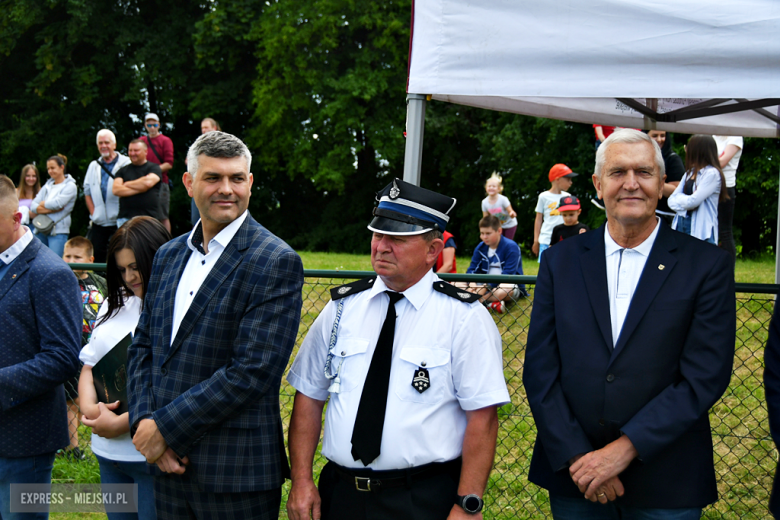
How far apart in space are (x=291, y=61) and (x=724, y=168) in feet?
61.4

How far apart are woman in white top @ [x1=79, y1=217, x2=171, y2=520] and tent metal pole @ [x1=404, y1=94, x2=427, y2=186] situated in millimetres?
1158

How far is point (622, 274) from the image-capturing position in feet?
8.36

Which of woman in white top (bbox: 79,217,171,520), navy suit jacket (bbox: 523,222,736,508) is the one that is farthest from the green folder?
navy suit jacket (bbox: 523,222,736,508)

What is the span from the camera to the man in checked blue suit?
7.81 ft

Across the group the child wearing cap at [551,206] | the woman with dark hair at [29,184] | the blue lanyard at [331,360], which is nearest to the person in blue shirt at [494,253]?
the child wearing cap at [551,206]


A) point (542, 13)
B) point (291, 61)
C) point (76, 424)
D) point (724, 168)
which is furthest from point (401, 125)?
point (542, 13)

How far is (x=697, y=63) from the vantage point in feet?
8.08

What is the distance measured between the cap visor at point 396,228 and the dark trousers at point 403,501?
0.91m

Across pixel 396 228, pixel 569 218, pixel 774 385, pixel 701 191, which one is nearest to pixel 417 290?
pixel 396 228

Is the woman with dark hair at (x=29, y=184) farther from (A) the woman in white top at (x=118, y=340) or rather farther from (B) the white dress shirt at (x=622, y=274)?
(B) the white dress shirt at (x=622, y=274)

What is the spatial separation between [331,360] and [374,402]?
26cm

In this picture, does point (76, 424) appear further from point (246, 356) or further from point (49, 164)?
point (49, 164)

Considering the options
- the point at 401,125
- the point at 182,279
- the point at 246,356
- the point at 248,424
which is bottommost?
the point at 248,424

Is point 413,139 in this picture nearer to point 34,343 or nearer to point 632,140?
point 632,140
